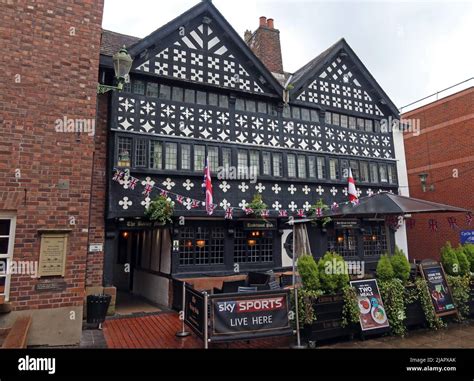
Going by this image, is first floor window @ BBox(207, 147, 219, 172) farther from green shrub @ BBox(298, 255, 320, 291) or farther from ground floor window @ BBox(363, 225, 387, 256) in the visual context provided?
ground floor window @ BBox(363, 225, 387, 256)

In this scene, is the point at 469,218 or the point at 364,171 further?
the point at 469,218

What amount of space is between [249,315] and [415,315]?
4.26 metres

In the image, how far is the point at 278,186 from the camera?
516 inches

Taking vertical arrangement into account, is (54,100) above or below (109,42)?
below

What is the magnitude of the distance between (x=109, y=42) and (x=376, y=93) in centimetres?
1241

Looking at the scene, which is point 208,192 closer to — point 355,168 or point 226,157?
point 226,157

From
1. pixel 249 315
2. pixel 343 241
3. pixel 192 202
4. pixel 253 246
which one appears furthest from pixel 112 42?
pixel 343 241

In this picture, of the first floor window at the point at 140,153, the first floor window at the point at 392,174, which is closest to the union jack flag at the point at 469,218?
the first floor window at the point at 392,174

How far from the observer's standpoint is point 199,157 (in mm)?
11812

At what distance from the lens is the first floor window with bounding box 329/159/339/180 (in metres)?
14.3

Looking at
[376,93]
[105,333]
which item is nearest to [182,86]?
[105,333]

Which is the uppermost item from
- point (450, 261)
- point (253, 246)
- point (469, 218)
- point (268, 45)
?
point (268, 45)

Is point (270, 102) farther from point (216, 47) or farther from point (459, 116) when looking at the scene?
point (459, 116)

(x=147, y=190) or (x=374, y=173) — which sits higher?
(x=374, y=173)
